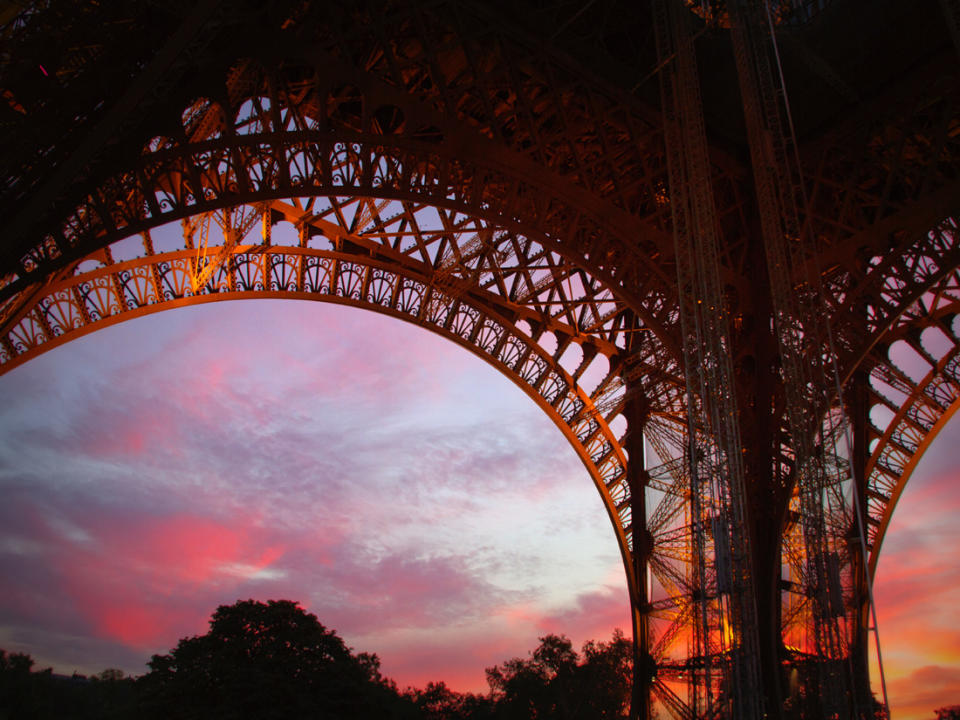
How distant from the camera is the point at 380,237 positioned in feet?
55.6

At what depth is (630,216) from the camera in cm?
1593

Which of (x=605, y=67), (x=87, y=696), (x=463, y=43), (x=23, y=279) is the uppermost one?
(x=605, y=67)

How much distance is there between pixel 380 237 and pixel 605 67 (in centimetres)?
554

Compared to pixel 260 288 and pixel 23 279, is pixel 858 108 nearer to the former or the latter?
pixel 260 288

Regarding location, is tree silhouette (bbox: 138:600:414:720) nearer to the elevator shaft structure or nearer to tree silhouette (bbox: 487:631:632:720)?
the elevator shaft structure

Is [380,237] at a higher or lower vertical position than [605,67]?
lower

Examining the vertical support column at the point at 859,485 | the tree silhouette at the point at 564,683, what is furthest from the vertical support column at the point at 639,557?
the tree silhouette at the point at 564,683

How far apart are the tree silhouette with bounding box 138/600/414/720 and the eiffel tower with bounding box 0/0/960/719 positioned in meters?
6.43

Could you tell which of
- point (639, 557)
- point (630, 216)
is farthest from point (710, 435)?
point (639, 557)

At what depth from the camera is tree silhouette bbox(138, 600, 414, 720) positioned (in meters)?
14.9

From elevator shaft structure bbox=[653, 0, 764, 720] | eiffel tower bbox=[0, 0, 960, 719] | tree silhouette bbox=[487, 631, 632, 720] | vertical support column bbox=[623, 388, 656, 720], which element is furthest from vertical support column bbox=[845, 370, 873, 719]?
tree silhouette bbox=[487, 631, 632, 720]

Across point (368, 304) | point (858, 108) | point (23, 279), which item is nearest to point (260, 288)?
point (368, 304)

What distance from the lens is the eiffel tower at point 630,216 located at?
1063 centimetres

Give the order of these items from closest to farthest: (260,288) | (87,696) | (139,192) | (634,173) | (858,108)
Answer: (139,192)
(260,288)
(858,108)
(634,173)
(87,696)
